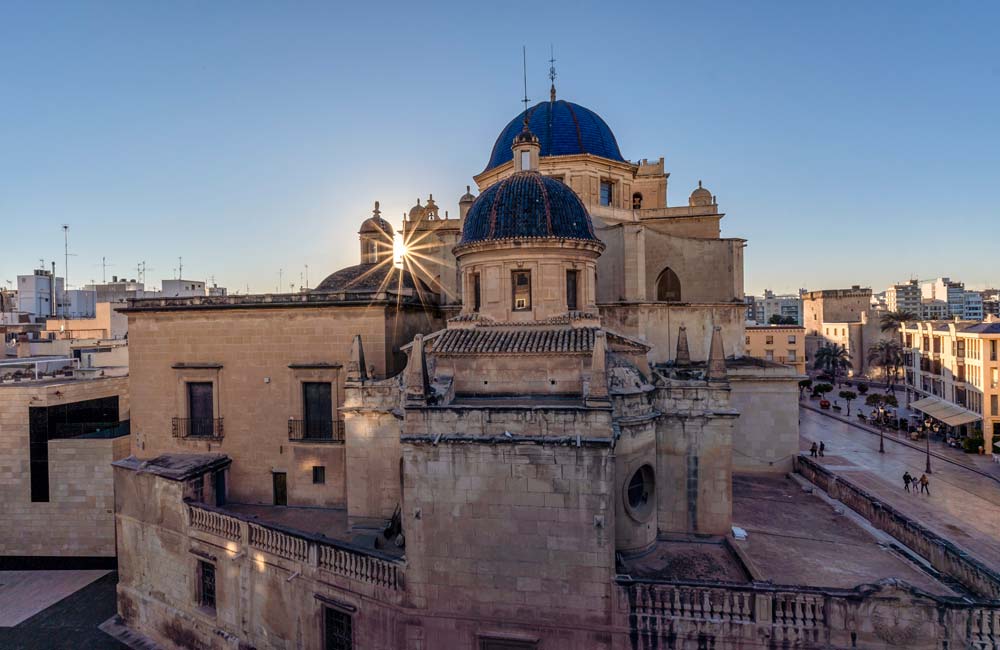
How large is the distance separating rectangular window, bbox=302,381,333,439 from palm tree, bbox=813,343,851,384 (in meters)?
67.2

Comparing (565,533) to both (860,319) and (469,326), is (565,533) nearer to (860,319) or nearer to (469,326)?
(469,326)

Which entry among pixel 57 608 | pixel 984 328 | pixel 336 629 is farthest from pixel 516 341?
pixel 984 328

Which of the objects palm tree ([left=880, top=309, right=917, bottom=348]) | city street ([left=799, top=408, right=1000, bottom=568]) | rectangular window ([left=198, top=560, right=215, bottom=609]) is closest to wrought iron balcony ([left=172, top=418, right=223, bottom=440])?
rectangular window ([left=198, top=560, right=215, bottom=609])

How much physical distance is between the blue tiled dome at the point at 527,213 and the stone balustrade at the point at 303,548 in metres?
9.52

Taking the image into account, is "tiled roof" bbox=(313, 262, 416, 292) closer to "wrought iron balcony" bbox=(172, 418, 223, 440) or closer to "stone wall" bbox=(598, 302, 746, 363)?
"wrought iron balcony" bbox=(172, 418, 223, 440)

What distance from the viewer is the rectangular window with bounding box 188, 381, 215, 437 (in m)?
20.1

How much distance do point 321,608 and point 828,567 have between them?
12.6 m

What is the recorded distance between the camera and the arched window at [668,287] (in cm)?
2467

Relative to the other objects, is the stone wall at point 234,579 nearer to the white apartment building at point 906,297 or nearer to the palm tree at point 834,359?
the palm tree at point 834,359

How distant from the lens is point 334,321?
19016mm

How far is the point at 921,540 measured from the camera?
13336 millimetres

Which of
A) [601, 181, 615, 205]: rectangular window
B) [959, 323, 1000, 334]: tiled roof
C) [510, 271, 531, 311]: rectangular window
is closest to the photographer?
[510, 271, 531, 311]: rectangular window

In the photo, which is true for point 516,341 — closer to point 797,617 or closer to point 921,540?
point 797,617

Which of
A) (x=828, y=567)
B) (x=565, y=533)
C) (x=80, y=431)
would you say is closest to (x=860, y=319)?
(x=828, y=567)
